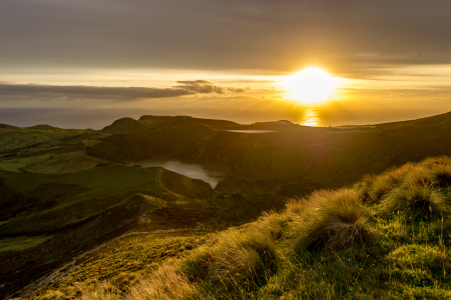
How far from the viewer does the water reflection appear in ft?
252

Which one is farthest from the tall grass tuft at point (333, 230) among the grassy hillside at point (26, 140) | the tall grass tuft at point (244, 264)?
the grassy hillside at point (26, 140)

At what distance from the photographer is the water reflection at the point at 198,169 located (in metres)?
76.9

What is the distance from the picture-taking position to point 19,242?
2934 centimetres

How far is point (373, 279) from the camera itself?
381 cm

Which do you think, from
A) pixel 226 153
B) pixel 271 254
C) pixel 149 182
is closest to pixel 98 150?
pixel 226 153

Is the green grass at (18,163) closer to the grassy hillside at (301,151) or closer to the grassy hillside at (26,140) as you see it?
the grassy hillside at (301,151)

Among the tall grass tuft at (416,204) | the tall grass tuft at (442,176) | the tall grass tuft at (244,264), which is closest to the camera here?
the tall grass tuft at (244,264)

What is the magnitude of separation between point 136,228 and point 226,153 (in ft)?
250

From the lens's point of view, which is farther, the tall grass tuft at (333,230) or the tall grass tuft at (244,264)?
the tall grass tuft at (333,230)

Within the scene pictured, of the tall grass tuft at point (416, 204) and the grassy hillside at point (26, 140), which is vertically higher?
the tall grass tuft at point (416, 204)

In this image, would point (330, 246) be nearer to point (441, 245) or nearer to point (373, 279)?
point (373, 279)

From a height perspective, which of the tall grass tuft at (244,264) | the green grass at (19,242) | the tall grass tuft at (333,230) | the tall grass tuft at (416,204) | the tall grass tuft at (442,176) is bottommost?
the green grass at (19,242)

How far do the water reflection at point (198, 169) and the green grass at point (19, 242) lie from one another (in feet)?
138

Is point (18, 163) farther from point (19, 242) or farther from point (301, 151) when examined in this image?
point (301, 151)
